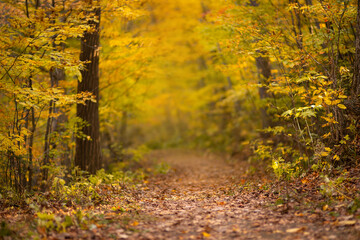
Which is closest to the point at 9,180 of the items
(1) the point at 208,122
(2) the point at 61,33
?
(2) the point at 61,33

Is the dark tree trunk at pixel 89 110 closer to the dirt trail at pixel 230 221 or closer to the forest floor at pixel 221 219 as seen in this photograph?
the forest floor at pixel 221 219

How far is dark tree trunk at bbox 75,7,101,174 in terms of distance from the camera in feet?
26.0

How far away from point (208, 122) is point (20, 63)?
56.5ft

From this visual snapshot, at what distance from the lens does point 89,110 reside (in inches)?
321

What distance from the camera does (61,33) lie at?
605 centimetres

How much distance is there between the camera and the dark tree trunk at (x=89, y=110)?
26.0 feet

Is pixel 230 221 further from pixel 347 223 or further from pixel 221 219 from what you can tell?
pixel 347 223

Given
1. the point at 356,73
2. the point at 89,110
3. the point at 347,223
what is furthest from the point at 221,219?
the point at 89,110

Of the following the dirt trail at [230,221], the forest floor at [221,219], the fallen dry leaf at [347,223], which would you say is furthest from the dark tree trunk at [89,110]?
the fallen dry leaf at [347,223]

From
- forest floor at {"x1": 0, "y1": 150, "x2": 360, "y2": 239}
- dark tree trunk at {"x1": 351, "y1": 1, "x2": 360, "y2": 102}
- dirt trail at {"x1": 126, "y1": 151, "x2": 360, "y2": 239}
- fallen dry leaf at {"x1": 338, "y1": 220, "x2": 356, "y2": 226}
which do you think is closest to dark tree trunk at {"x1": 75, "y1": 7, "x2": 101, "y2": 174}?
forest floor at {"x1": 0, "y1": 150, "x2": 360, "y2": 239}

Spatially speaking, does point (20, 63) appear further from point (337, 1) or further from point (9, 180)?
point (337, 1)

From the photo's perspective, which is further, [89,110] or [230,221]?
[89,110]

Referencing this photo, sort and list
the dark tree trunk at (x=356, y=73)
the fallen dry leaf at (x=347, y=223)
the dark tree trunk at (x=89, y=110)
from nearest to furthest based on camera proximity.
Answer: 1. the fallen dry leaf at (x=347, y=223)
2. the dark tree trunk at (x=356, y=73)
3. the dark tree trunk at (x=89, y=110)

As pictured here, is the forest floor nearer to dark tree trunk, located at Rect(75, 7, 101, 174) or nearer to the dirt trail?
the dirt trail
